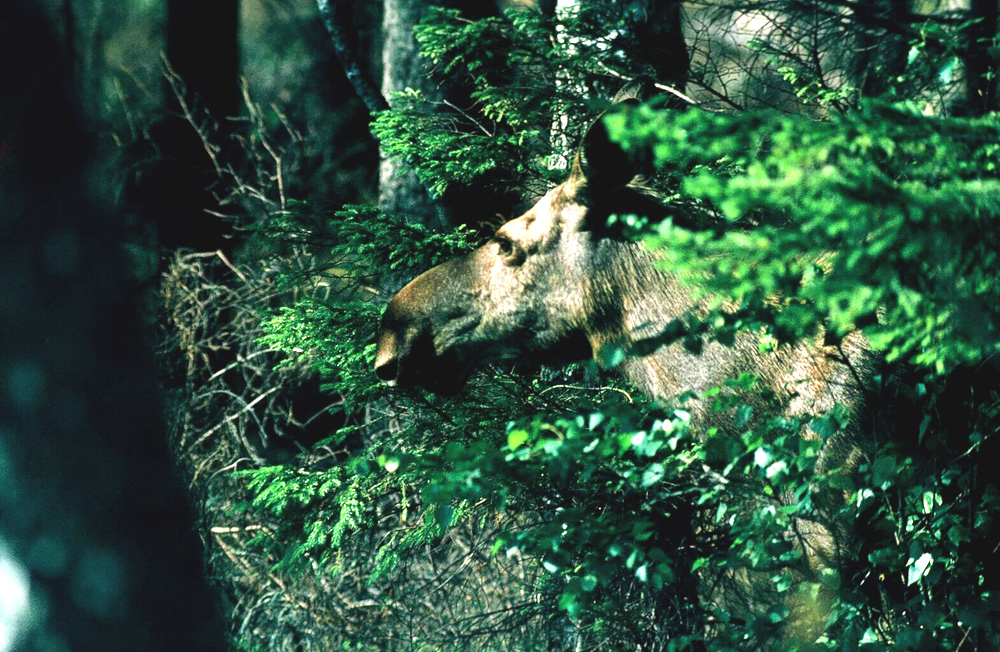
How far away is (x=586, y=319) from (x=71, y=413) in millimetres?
2464

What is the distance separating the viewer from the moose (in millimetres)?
3760

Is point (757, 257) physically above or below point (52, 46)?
below

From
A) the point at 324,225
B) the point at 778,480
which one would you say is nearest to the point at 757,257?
the point at 778,480

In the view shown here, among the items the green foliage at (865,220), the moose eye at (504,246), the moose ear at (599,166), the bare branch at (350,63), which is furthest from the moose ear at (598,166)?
the bare branch at (350,63)

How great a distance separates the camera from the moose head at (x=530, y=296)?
4.08 m

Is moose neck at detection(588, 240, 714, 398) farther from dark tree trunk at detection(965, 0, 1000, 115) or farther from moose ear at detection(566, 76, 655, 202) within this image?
dark tree trunk at detection(965, 0, 1000, 115)

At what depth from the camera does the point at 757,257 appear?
2.50 metres

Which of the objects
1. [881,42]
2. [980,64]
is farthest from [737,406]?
[980,64]

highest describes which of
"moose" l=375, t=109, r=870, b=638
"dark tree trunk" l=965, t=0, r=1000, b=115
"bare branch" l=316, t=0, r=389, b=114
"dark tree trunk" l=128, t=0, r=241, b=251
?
"dark tree trunk" l=965, t=0, r=1000, b=115

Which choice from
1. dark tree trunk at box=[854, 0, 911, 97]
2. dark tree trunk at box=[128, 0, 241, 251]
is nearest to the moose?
dark tree trunk at box=[854, 0, 911, 97]

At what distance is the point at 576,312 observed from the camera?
4.12m

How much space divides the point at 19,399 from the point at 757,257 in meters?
1.66

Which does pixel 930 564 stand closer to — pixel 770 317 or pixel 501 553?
pixel 770 317

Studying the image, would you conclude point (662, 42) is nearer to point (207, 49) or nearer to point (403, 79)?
point (403, 79)
